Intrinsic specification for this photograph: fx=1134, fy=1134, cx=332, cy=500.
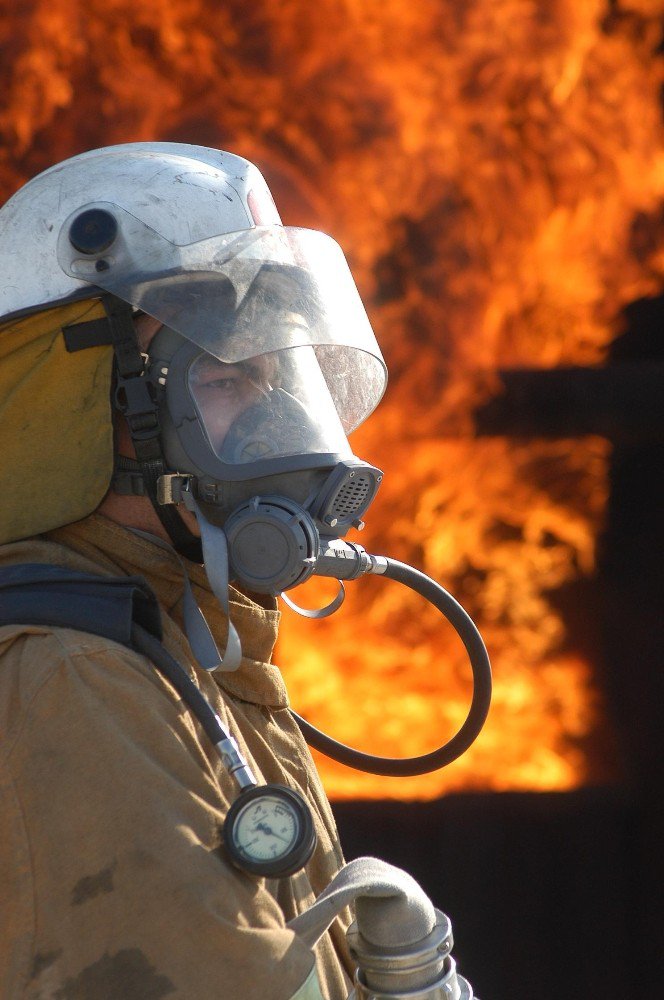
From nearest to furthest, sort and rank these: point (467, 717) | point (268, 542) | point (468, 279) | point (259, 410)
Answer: point (268, 542) < point (259, 410) < point (467, 717) < point (468, 279)

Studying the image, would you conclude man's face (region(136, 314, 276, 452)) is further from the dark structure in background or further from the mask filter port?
the dark structure in background

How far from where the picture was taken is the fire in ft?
13.2

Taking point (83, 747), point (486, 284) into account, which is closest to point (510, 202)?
point (486, 284)

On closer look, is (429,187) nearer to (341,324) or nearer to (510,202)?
(510,202)

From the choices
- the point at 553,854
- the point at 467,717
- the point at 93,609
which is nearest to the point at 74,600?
the point at 93,609

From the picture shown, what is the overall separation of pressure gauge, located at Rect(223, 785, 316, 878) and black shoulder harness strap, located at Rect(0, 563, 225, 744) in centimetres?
10

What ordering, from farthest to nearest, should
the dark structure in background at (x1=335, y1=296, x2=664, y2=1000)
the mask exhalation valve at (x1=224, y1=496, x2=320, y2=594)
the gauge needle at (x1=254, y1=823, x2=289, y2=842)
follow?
the dark structure in background at (x1=335, y1=296, x2=664, y2=1000)
the mask exhalation valve at (x1=224, y1=496, x2=320, y2=594)
the gauge needle at (x1=254, y1=823, x2=289, y2=842)

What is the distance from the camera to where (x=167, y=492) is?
1.66 metres

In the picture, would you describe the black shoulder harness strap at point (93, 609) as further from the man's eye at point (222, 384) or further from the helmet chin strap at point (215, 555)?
the man's eye at point (222, 384)

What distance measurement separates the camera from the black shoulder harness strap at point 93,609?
1424 millimetres

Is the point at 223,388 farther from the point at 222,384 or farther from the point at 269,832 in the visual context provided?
the point at 269,832

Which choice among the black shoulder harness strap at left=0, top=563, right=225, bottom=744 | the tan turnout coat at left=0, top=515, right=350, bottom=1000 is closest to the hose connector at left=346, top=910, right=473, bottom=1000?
the tan turnout coat at left=0, top=515, right=350, bottom=1000

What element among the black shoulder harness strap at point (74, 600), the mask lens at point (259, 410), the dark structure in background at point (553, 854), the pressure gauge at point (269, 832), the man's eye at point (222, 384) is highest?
the man's eye at point (222, 384)

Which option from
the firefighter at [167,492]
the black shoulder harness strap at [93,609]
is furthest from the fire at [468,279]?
the black shoulder harness strap at [93,609]
